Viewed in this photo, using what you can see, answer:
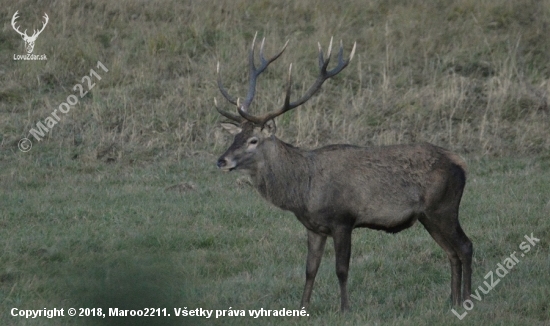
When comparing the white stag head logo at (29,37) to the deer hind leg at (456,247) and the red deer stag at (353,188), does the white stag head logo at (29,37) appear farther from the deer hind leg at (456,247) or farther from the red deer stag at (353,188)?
the deer hind leg at (456,247)

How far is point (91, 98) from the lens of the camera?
15.5 metres

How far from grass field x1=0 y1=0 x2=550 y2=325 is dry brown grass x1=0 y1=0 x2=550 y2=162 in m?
0.04

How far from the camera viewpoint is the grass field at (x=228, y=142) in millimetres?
7844

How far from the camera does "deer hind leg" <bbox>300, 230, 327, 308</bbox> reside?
7.93m

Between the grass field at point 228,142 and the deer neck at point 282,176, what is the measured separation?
82 centimetres

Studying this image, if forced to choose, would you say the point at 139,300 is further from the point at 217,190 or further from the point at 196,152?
the point at 196,152

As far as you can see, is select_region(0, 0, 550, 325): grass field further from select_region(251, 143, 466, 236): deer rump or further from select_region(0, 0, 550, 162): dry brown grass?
select_region(251, 143, 466, 236): deer rump

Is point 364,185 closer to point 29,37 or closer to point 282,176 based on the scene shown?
point 282,176

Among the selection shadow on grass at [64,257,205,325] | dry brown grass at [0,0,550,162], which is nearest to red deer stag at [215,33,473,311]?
shadow on grass at [64,257,205,325]

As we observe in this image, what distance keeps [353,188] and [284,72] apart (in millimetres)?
8592

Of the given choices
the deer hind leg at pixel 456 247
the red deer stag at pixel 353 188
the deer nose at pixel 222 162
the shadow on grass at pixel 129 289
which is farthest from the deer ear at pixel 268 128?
the shadow on grass at pixel 129 289

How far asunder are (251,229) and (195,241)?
0.69 metres

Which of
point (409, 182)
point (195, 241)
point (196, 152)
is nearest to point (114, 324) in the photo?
point (409, 182)

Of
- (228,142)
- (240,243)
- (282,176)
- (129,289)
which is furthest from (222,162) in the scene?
(228,142)
